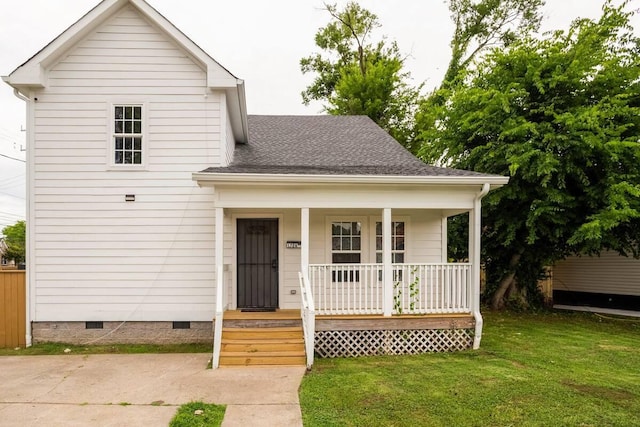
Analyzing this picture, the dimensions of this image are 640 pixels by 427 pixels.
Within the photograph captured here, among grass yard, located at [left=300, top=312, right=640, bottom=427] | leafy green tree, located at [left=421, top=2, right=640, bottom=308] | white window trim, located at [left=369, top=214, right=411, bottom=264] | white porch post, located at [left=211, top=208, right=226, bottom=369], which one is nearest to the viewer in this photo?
grass yard, located at [left=300, top=312, right=640, bottom=427]

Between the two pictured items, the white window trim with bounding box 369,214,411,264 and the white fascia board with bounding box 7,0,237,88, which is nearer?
the white fascia board with bounding box 7,0,237,88

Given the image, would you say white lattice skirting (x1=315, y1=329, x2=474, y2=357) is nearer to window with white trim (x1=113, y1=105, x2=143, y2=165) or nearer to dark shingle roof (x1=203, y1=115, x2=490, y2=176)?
dark shingle roof (x1=203, y1=115, x2=490, y2=176)

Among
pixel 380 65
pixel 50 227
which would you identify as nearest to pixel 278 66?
pixel 380 65

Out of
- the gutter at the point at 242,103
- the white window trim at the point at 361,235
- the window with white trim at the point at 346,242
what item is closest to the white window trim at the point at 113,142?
the gutter at the point at 242,103

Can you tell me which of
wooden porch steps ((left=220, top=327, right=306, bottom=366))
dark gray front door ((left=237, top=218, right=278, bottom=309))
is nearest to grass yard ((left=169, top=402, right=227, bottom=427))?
wooden porch steps ((left=220, top=327, right=306, bottom=366))

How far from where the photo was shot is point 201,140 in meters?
8.71

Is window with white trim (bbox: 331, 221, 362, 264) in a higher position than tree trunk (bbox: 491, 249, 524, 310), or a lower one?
higher

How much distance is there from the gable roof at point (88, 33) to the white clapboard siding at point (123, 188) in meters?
0.16

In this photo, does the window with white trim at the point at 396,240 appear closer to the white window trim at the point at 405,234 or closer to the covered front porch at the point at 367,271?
the white window trim at the point at 405,234

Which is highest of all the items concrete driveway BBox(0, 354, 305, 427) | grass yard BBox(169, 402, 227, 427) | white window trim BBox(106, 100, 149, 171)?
white window trim BBox(106, 100, 149, 171)

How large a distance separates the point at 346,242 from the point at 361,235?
1.26 feet

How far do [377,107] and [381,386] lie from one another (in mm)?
18641

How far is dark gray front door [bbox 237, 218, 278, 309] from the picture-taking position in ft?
29.9

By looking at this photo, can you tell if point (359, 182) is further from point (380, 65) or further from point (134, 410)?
point (380, 65)
